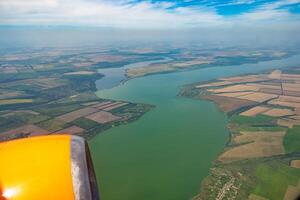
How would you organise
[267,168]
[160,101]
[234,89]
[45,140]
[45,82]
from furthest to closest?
[45,82]
[234,89]
[160,101]
[267,168]
[45,140]

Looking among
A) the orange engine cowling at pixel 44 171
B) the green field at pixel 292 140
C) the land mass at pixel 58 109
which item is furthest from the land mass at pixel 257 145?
the land mass at pixel 58 109

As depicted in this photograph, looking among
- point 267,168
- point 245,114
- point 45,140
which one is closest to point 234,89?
point 245,114

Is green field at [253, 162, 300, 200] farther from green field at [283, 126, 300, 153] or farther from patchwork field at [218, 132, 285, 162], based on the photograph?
green field at [283, 126, 300, 153]

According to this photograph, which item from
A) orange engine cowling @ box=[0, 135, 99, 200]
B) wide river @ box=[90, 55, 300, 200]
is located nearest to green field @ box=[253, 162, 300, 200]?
wide river @ box=[90, 55, 300, 200]

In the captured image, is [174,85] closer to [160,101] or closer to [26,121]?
[160,101]

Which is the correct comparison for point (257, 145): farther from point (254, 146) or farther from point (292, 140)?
point (292, 140)

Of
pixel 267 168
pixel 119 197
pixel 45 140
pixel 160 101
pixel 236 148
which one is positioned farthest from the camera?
pixel 160 101

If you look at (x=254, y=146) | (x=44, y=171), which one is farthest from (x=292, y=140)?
(x=44, y=171)
